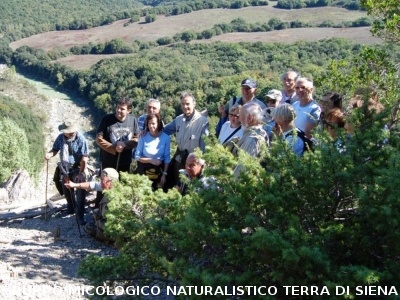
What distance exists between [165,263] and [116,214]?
1.16 m

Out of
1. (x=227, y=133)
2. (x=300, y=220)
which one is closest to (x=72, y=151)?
(x=227, y=133)

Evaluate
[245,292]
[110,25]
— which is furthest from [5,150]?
[110,25]

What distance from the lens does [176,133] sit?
669 cm

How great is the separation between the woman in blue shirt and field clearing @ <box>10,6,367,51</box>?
63.7m

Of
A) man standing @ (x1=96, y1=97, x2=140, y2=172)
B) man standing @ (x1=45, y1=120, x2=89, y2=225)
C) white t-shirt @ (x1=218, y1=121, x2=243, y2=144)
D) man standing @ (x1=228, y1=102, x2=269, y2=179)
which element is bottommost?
man standing @ (x1=45, y1=120, x2=89, y2=225)

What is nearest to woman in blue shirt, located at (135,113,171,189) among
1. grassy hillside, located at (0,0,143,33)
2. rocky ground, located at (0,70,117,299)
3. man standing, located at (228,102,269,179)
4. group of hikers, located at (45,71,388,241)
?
group of hikers, located at (45,71,388,241)

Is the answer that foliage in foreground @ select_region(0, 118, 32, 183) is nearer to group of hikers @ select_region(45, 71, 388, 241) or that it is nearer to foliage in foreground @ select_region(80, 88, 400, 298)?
group of hikers @ select_region(45, 71, 388, 241)

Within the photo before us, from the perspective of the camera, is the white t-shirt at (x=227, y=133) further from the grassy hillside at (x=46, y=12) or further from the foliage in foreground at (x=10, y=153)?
the grassy hillside at (x=46, y=12)

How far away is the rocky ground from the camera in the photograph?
227 inches

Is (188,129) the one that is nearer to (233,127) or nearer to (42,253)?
(233,127)

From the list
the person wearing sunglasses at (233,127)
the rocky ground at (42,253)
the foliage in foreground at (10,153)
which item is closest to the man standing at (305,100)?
the person wearing sunglasses at (233,127)

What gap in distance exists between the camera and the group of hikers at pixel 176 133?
4965 mm

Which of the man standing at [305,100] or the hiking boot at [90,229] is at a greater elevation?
the man standing at [305,100]

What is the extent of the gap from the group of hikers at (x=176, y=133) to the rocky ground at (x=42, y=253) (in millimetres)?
355
